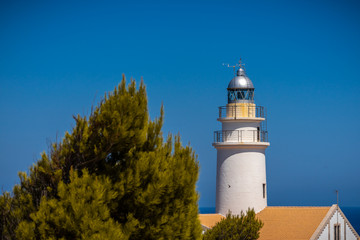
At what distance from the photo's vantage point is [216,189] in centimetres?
2934

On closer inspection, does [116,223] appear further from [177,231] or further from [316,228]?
[316,228]

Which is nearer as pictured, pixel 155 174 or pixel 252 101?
pixel 155 174

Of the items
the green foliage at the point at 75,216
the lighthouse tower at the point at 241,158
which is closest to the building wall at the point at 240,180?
the lighthouse tower at the point at 241,158

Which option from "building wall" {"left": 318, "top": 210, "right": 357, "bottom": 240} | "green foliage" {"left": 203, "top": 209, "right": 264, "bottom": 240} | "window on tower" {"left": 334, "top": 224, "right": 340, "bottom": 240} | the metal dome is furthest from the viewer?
the metal dome

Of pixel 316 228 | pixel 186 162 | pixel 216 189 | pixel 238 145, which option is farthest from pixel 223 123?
pixel 186 162

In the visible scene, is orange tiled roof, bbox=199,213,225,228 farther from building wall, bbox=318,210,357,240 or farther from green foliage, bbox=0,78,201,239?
green foliage, bbox=0,78,201,239

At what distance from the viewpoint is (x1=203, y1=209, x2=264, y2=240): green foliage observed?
21344 mm

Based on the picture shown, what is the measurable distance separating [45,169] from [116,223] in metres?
1.89

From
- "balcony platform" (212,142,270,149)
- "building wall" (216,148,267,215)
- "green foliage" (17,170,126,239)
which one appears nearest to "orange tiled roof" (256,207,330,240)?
"building wall" (216,148,267,215)

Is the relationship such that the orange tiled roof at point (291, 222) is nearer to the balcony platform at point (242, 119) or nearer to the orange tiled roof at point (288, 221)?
the orange tiled roof at point (288, 221)

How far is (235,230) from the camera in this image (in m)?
21.7

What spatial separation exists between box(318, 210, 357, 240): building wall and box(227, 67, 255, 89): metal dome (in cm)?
756

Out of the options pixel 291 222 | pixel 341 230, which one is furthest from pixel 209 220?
pixel 341 230

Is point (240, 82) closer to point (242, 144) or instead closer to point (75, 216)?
point (242, 144)
